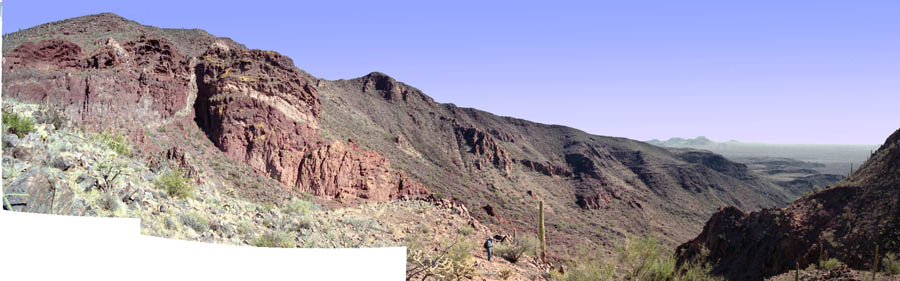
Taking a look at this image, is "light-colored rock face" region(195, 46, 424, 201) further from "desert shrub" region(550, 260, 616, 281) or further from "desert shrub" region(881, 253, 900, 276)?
"desert shrub" region(881, 253, 900, 276)

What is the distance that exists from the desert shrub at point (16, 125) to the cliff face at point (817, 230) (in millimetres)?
20143

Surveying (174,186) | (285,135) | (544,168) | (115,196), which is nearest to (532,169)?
(544,168)

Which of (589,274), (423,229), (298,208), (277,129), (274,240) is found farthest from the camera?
(277,129)

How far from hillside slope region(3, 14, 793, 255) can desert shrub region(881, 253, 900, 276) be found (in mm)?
18031

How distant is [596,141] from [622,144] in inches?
234

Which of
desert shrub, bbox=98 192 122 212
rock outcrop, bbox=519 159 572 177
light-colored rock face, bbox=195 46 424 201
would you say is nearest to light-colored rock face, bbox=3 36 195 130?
light-colored rock face, bbox=195 46 424 201

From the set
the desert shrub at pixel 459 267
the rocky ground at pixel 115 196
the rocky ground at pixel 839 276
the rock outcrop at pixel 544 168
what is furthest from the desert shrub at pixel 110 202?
the rock outcrop at pixel 544 168

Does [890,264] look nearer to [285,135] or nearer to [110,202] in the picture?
[110,202]

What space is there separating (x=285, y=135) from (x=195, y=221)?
17.1m

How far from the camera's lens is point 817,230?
16.9 meters

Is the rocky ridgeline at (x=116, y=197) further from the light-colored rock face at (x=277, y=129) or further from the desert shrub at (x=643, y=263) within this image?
the light-colored rock face at (x=277, y=129)

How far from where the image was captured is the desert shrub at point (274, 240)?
22.1 feet

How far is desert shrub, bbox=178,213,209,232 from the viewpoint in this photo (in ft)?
19.1

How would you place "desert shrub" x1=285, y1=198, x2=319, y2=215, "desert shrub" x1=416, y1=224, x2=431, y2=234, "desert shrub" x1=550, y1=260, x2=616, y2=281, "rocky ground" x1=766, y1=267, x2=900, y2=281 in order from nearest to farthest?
"desert shrub" x1=550, y1=260, x2=616, y2=281 → "rocky ground" x1=766, y1=267, x2=900, y2=281 → "desert shrub" x1=285, y1=198, x2=319, y2=215 → "desert shrub" x1=416, y1=224, x2=431, y2=234
